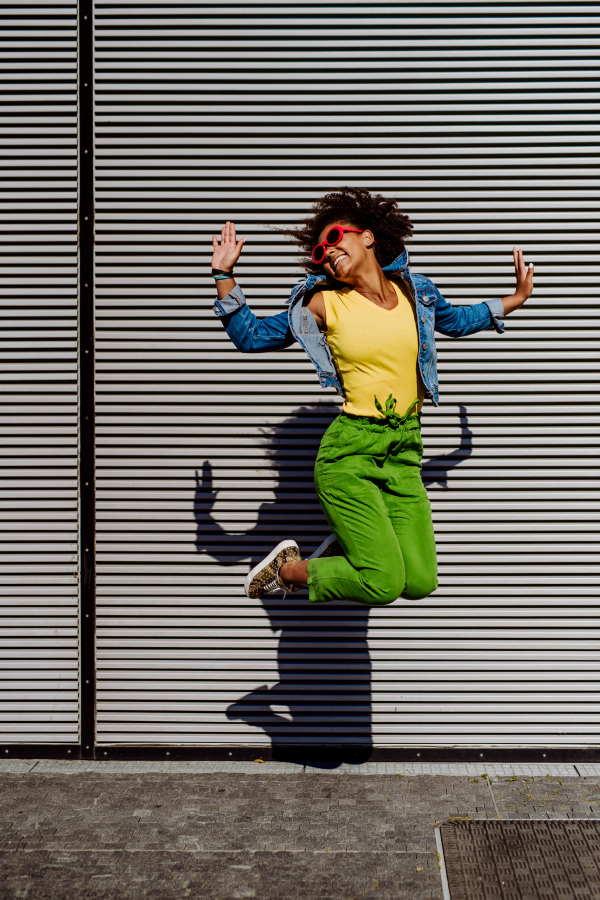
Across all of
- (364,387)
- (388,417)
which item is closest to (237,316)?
(364,387)

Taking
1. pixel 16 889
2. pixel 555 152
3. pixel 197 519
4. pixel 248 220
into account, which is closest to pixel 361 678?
pixel 197 519

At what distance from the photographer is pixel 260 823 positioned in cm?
405

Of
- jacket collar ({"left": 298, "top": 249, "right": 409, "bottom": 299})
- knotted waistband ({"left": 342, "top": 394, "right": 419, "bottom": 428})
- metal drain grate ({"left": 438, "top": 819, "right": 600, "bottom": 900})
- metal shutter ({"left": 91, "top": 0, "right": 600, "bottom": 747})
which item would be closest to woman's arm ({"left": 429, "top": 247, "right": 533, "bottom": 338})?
jacket collar ({"left": 298, "top": 249, "right": 409, "bottom": 299})

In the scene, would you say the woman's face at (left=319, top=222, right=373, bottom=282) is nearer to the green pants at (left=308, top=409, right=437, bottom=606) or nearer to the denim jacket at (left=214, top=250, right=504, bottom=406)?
the denim jacket at (left=214, top=250, right=504, bottom=406)

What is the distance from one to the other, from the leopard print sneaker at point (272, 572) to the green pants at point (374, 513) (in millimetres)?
222

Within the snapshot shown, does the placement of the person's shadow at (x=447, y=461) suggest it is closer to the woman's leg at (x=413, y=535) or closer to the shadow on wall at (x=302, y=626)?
the shadow on wall at (x=302, y=626)

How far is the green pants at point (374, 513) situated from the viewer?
12.6ft

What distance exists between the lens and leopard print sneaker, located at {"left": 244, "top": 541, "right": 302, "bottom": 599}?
415 cm

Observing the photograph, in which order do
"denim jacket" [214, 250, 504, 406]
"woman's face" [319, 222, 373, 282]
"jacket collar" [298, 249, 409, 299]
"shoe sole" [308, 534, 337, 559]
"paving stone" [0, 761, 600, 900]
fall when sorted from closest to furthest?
"paving stone" [0, 761, 600, 900] → "denim jacket" [214, 250, 504, 406] → "woman's face" [319, 222, 373, 282] → "jacket collar" [298, 249, 409, 299] → "shoe sole" [308, 534, 337, 559]

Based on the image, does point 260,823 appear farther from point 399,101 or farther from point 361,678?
point 399,101

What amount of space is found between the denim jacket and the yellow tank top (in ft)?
0.19

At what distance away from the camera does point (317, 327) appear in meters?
4.00

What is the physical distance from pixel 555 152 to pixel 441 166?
0.65 metres
